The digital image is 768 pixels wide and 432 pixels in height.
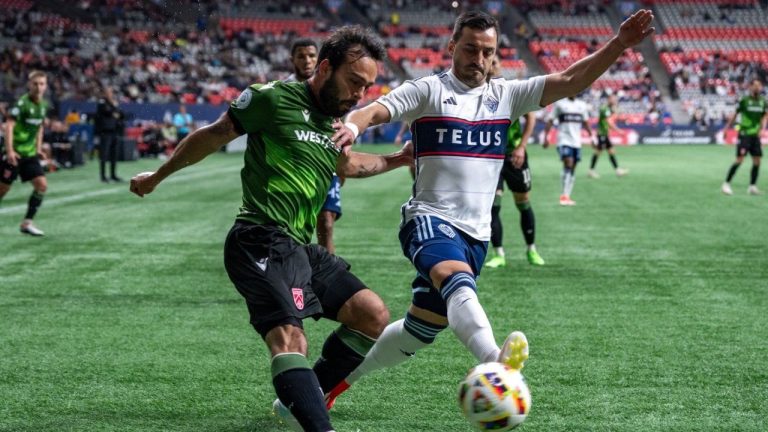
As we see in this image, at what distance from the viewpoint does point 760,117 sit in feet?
67.6

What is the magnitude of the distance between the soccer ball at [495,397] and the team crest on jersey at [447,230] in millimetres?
1010

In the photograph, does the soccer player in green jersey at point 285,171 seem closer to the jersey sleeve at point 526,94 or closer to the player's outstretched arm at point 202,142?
the player's outstretched arm at point 202,142

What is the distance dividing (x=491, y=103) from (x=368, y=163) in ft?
2.36

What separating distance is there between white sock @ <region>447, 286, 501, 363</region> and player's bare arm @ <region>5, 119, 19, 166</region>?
10833 mm

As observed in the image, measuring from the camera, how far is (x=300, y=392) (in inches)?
158

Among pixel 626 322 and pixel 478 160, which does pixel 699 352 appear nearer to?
pixel 626 322

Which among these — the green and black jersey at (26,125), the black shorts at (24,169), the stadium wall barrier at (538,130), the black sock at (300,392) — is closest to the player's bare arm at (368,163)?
the black sock at (300,392)

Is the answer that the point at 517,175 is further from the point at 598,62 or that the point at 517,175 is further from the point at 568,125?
the point at 568,125

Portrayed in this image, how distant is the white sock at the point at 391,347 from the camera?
4.92 meters

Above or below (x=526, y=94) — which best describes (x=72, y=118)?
below

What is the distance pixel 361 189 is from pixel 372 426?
17.9 meters

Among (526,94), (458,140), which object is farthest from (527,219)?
(458,140)

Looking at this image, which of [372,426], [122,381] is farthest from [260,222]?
[122,381]

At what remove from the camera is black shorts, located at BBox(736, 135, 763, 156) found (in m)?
20.7
